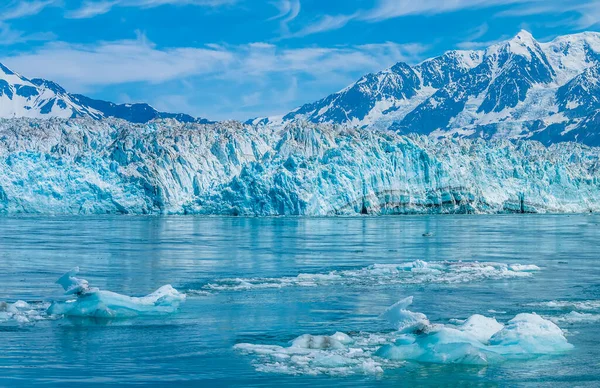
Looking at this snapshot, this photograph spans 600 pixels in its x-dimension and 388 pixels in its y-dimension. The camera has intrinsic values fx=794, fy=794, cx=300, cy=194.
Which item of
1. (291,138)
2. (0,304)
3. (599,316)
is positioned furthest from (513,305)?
(291,138)

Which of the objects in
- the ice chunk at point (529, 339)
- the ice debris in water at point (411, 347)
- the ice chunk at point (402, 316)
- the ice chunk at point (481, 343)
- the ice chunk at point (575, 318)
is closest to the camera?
the ice debris in water at point (411, 347)

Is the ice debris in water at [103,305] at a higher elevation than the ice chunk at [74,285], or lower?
lower

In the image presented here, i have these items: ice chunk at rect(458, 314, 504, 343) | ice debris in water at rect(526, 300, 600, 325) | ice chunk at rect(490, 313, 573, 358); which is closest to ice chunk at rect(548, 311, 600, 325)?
ice debris in water at rect(526, 300, 600, 325)

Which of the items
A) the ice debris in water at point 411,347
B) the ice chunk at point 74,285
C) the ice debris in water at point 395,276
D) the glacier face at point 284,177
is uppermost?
the glacier face at point 284,177

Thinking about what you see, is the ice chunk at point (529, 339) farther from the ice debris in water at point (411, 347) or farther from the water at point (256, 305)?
the water at point (256, 305)

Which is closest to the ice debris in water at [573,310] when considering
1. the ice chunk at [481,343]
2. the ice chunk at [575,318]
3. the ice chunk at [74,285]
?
the ice chunk at [575,318]

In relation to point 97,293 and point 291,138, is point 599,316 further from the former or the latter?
point 291,138

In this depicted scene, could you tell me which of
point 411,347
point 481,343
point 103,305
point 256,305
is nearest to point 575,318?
point 481,343

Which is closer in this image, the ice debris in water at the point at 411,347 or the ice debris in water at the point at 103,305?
the ice debris in water at the point at 411,347
